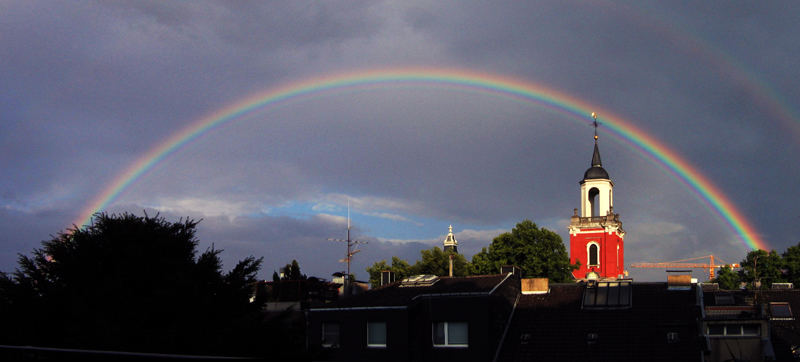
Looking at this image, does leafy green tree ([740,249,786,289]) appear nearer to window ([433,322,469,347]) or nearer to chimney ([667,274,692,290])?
chimney ([667,274,692,290])

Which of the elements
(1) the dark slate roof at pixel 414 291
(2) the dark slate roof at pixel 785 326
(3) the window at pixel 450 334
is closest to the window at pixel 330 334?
(1) the dark slate roof at pixel 414 291

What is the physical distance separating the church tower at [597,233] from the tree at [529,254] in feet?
87.0

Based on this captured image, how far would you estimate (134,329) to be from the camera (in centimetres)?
2036

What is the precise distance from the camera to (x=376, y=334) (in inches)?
1583

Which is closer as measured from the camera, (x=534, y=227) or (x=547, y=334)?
(x=547, y=334)

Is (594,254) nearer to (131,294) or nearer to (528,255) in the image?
(528,255)

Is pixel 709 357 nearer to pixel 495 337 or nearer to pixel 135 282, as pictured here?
pixel 495 337

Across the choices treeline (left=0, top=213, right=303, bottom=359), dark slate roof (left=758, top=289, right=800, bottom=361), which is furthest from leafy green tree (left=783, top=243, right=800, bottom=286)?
treeline (left=0, top=213, right=303, bottom=359)

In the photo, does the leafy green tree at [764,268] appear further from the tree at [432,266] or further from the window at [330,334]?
the window at [330,334]

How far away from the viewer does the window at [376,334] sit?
40.0m

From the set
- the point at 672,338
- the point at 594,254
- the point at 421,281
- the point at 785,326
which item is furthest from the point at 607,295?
the point at 594,254

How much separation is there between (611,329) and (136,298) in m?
26.8

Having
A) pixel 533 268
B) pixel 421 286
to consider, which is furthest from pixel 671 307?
pixel 533 268

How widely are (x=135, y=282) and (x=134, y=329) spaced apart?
388cm
